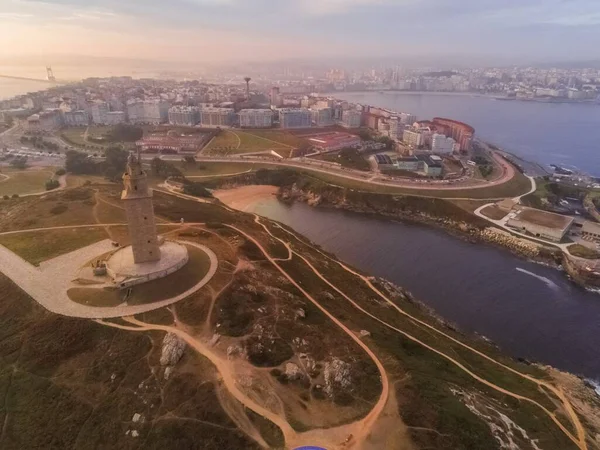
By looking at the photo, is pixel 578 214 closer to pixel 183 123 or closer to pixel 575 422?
pixel 575 422

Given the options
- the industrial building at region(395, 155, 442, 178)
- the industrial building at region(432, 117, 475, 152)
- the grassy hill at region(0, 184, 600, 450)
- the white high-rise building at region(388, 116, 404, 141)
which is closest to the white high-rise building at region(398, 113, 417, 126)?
the white high-rise building at region(388, 116, 404, 141)

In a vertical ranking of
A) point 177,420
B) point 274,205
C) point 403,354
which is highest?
point 177,420

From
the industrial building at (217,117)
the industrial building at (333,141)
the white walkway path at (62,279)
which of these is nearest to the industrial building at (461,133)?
the industrial building at (333,141)

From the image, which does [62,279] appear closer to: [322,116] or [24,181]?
[24,181]

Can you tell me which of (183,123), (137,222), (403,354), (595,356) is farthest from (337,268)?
(183,123)

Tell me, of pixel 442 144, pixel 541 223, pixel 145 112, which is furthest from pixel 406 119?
pixel 145 112

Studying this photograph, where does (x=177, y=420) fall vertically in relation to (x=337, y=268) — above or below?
above

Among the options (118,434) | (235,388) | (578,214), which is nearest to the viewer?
(118,434)

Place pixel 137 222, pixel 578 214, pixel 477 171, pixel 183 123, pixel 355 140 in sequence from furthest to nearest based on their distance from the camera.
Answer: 1. pixel 183 123
2. pixel 355 140
3. pixel 477 171
4. pixel 578 214
5. pixel 137 222
